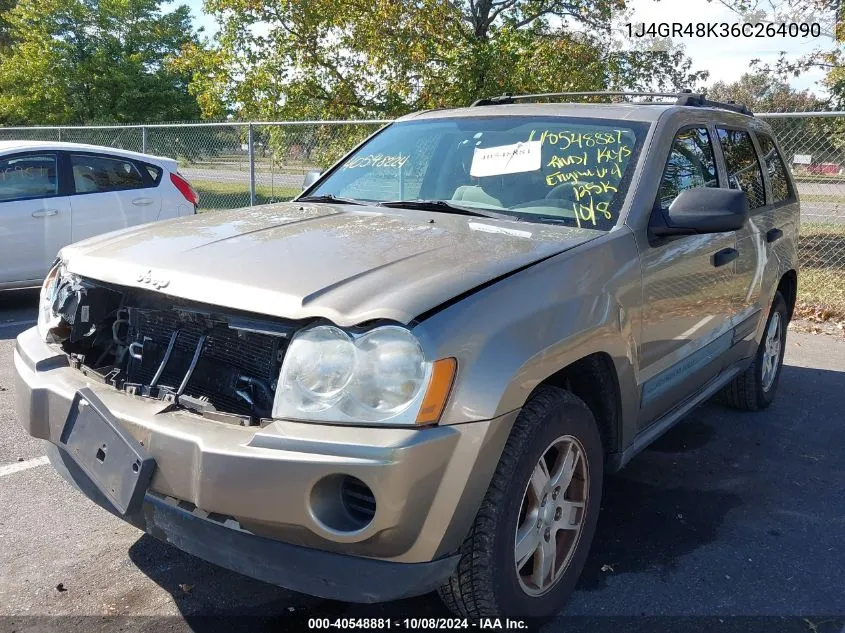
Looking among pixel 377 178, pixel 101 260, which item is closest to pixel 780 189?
pixel 377 178

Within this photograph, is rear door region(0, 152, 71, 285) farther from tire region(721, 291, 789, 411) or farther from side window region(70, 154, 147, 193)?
tire region(721, 291, 789, 411)

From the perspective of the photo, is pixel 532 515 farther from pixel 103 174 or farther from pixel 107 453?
pixel 103 174

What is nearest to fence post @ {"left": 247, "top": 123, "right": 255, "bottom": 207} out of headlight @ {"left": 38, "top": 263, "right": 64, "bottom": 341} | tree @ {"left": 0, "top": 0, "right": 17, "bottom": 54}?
headlight @ {"left": 38, "top": 263, "right": 64, "bottom": 341}

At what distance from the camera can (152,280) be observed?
2.48 meters

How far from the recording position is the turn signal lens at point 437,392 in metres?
2.08

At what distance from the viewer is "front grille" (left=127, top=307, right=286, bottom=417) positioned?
2.33 m

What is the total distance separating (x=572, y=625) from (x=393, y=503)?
1.10 m

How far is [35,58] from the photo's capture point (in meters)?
23.5

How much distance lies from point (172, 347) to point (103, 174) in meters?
5.97

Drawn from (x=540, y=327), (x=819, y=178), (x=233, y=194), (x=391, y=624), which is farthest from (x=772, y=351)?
(x=233, y=194)

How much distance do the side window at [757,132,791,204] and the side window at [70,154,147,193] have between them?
235 inches

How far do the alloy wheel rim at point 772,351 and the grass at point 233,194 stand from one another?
24.5ft

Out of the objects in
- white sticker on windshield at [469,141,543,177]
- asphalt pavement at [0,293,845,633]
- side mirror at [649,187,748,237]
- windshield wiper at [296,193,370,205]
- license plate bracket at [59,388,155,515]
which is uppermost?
white sticker on windshield at [469,141,543,177]

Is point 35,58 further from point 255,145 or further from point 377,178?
point 377,178
